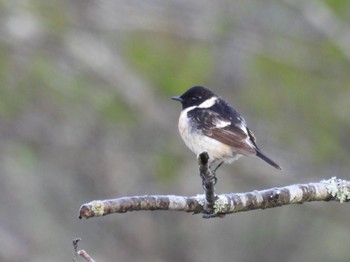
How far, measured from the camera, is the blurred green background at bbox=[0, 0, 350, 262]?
14227 millimetres

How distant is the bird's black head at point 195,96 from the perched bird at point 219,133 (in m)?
0.18

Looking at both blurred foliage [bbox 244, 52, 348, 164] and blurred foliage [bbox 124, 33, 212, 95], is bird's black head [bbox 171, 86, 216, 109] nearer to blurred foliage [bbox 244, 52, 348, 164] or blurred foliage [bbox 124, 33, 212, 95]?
blurred foliage [bbox 244, 52, 348, 164]

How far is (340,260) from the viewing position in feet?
52.4

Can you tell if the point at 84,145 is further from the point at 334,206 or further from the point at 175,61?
the point at 334,206

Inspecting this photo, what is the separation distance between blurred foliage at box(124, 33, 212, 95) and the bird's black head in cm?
705

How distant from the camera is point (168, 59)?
15523mm

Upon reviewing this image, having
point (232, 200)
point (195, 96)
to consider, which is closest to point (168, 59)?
point (195, 96)

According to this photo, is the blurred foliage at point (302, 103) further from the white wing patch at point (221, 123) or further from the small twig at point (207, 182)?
the small twig at point (207, 182)

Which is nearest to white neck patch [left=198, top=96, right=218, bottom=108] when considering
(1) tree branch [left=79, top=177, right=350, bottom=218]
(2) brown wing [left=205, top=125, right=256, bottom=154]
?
(2) brown wing [left=205, top=125, right=256, bottom=154]

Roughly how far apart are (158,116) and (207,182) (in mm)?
10087

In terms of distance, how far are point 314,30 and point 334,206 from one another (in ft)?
7.85

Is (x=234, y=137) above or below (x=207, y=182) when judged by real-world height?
above

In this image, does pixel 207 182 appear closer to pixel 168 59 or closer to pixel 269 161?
pixel 269 161

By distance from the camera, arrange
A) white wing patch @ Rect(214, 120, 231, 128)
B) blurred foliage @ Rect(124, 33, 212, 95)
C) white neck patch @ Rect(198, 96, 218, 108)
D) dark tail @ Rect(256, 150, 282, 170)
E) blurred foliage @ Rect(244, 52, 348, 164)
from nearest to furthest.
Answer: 1. dark tail @ Rect(256, 150, 282, 170)
2. white wing patch @ Rect(214, 120, 231, 128)
3. white neck patch @ Rect(198, 96, 218, 108)
4. blurred foliage @ Rect(244, 52, 348, 164)
5. blurred foliage @ Rect(124, 33, 212, 95)
